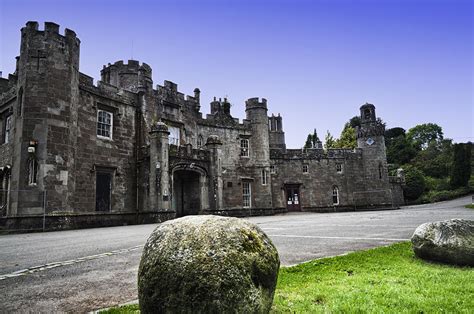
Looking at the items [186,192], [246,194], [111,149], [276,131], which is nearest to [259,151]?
[246,194]

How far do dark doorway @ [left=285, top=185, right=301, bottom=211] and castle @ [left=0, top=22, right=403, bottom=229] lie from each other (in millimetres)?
1241

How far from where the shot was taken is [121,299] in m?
3.81

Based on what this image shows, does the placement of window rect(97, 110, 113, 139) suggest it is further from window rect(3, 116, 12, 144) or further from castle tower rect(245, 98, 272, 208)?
castle tower rect(245, 98, 272, 208)

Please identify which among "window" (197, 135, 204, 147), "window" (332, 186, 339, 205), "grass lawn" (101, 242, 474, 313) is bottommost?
"grass lawn" (101, 242, 474, 313)

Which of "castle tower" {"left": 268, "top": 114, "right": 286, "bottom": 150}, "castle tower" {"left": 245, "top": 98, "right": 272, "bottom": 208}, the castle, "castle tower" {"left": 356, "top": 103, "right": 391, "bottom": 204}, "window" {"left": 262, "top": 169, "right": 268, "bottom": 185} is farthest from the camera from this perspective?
"castle tower" {"left": 268, "top": 114, "right": 286, "bottom": 150}

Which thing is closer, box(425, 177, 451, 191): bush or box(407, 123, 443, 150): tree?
box(425, 177, 451, 191): bush

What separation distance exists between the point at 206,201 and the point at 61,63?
12.0 metres

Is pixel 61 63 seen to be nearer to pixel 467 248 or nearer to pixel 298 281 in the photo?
pixel 298 281

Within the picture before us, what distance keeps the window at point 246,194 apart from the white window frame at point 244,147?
2.82 m

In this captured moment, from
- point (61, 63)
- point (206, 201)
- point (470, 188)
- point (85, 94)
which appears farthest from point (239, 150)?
point (470, 188)

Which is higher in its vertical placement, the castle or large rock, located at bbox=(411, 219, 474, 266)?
the castle

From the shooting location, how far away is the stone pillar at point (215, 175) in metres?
22.3

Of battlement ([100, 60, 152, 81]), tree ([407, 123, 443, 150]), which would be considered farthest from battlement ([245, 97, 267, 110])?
tree ([407, 123, 443, 150])

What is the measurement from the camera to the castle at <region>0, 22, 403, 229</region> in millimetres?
15781
